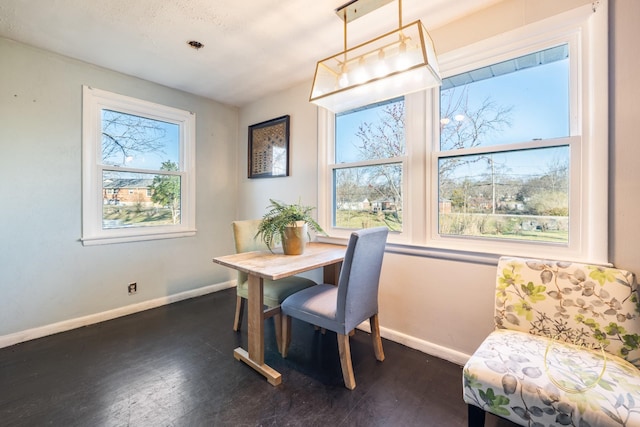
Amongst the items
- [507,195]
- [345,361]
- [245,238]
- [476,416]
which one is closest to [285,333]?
[345,361]

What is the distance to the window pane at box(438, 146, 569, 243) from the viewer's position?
1.67m

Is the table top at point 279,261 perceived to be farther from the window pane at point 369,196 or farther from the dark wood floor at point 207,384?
the dark wood floor at point 207,384

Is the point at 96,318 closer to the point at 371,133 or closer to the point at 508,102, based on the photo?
the point at 371,133

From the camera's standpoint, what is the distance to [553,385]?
1053 mm

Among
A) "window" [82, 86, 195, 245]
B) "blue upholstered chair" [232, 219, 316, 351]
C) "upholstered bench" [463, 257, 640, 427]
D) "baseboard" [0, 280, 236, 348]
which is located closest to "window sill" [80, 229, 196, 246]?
"window" [82, 86, 195, 245]

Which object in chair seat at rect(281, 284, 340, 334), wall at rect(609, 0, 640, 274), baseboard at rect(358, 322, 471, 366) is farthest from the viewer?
baseboard at rect(358, 322, 471, 366)

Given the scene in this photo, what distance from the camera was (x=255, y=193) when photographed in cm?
352

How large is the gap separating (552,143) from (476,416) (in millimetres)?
1574

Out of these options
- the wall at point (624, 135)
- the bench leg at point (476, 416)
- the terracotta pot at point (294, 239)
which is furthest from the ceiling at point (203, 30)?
the bench leg at point (476, 416)

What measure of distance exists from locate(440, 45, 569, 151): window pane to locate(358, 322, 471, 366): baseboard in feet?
4.86

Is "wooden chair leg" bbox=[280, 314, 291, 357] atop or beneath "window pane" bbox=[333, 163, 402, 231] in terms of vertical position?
beneath

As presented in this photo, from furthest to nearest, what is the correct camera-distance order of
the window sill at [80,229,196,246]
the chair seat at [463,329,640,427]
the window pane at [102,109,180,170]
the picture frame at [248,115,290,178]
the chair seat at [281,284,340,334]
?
the picture frame at [248,115,290,178] < the window pane at [102,109,180,170] < the window sill at [80,229,196,246] < the chair seat at [281,284,340,334] < the chair seat at [463,329,640,427]

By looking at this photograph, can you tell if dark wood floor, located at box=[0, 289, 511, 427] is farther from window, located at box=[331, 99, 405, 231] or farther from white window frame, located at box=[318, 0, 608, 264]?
window, located at box=[331, 99, 405, 231]

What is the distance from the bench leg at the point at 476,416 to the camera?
1.24 m
